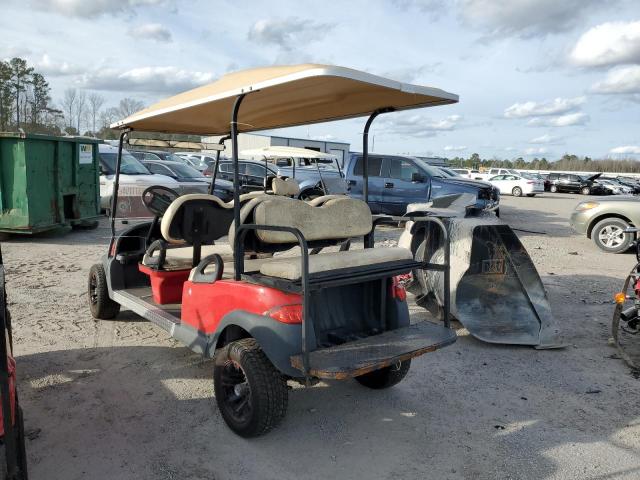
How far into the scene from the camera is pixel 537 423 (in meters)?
3.52

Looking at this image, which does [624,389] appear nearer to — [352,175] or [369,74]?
[369,74]

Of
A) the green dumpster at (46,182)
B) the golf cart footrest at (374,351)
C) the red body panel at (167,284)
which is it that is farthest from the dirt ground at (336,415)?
the green dumpster at (46,182)

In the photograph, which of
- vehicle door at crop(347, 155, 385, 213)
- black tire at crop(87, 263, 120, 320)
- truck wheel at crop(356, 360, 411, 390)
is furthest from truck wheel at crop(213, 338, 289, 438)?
vehicle door at crop(347, 155, 385, 213)

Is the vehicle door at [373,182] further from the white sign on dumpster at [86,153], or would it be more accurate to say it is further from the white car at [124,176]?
the white sign on dumpster at [86,153]

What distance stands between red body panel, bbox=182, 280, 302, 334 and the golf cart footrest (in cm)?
37

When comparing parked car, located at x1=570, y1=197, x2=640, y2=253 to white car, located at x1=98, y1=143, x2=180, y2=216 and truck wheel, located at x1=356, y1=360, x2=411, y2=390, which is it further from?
white car, located at x1=98, y1=143, x2=180, y2=216

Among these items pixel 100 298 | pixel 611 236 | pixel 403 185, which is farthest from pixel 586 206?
pixel 100 298

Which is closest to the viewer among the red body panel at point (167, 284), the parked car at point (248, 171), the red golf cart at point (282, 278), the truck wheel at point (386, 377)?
the red golf cart at point (282, 278)

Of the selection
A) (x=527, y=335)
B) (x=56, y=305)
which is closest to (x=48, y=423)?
(x=56, y=305)

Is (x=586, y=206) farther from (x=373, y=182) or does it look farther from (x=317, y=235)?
(x=317, y=235)

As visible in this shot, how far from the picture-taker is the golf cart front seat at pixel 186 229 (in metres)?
4.26

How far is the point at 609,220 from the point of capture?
10305 mm

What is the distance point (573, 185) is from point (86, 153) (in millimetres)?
32009

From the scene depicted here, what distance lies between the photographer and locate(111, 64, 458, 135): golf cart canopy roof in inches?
116
